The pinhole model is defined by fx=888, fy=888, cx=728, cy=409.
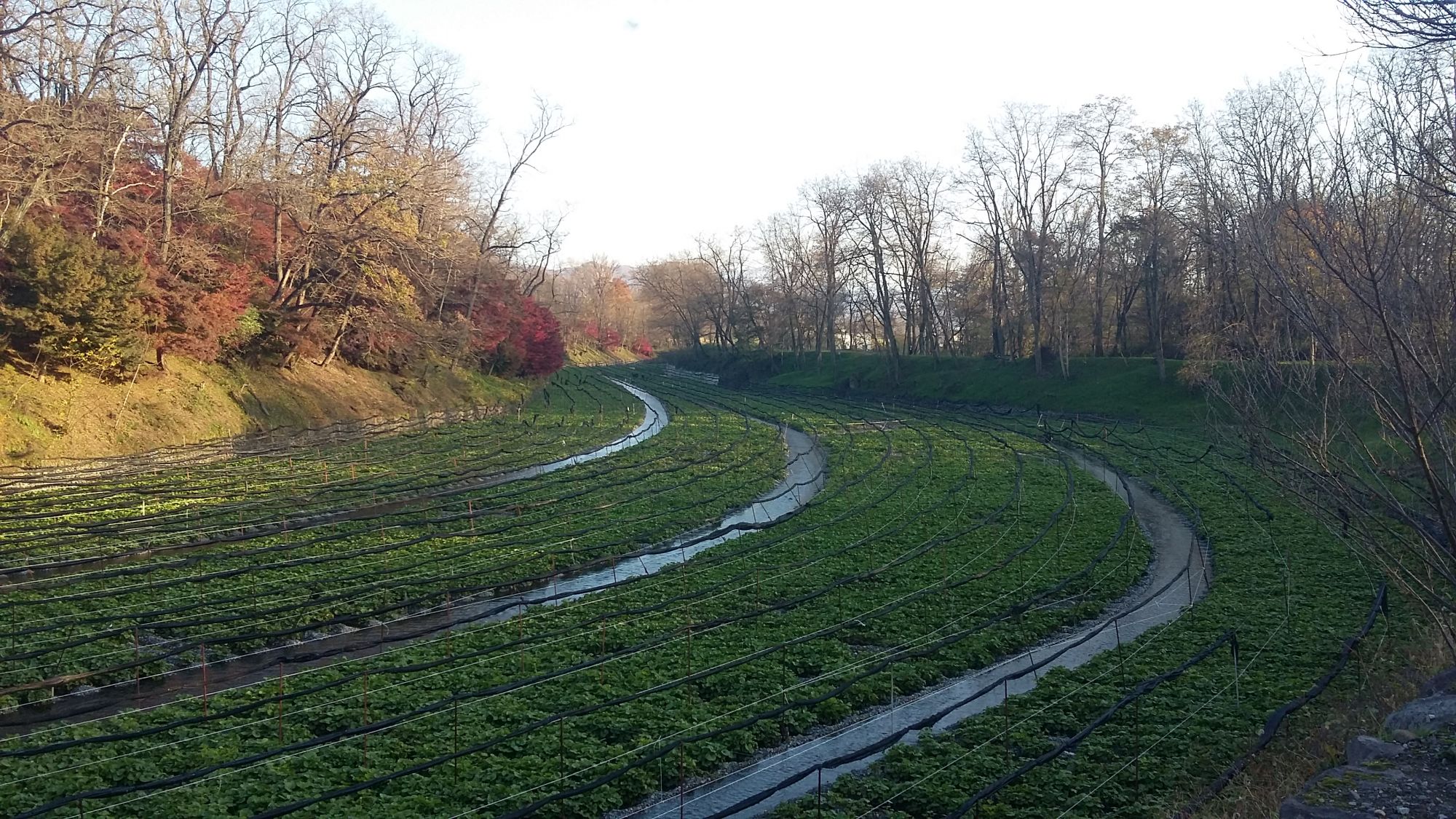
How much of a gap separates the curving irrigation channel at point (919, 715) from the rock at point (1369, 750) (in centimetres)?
347

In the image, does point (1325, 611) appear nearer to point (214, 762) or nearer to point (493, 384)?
point (214, 762)

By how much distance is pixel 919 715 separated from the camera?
10648mm

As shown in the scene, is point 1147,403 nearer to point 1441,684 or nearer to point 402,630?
point 1441,684

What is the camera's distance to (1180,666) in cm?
1112

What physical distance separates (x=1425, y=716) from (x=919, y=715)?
192 inches

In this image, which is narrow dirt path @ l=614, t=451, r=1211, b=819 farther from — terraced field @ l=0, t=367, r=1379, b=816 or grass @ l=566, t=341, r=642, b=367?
grass @ l=566, t=341, r=642, b=367

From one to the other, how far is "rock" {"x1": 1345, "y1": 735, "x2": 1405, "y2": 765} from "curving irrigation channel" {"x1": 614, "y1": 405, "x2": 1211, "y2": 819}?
11.4ft

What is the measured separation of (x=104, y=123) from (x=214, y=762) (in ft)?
93.5

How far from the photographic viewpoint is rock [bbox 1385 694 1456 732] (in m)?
7.53

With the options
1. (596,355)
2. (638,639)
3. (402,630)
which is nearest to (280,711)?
(402,630)

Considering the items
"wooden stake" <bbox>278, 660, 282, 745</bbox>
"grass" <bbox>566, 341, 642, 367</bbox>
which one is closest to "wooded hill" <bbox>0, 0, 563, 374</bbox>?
"wooden stake" <bbox>278, 660, 282, 745</bbox>

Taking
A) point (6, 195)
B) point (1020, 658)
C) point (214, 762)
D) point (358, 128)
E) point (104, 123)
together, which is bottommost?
point (1020, 658)

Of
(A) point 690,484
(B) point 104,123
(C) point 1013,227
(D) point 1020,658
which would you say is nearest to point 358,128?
(B) point 104,123

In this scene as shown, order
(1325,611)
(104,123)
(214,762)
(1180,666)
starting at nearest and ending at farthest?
(214,762), (1180,666), (1325,611), (104,123)
